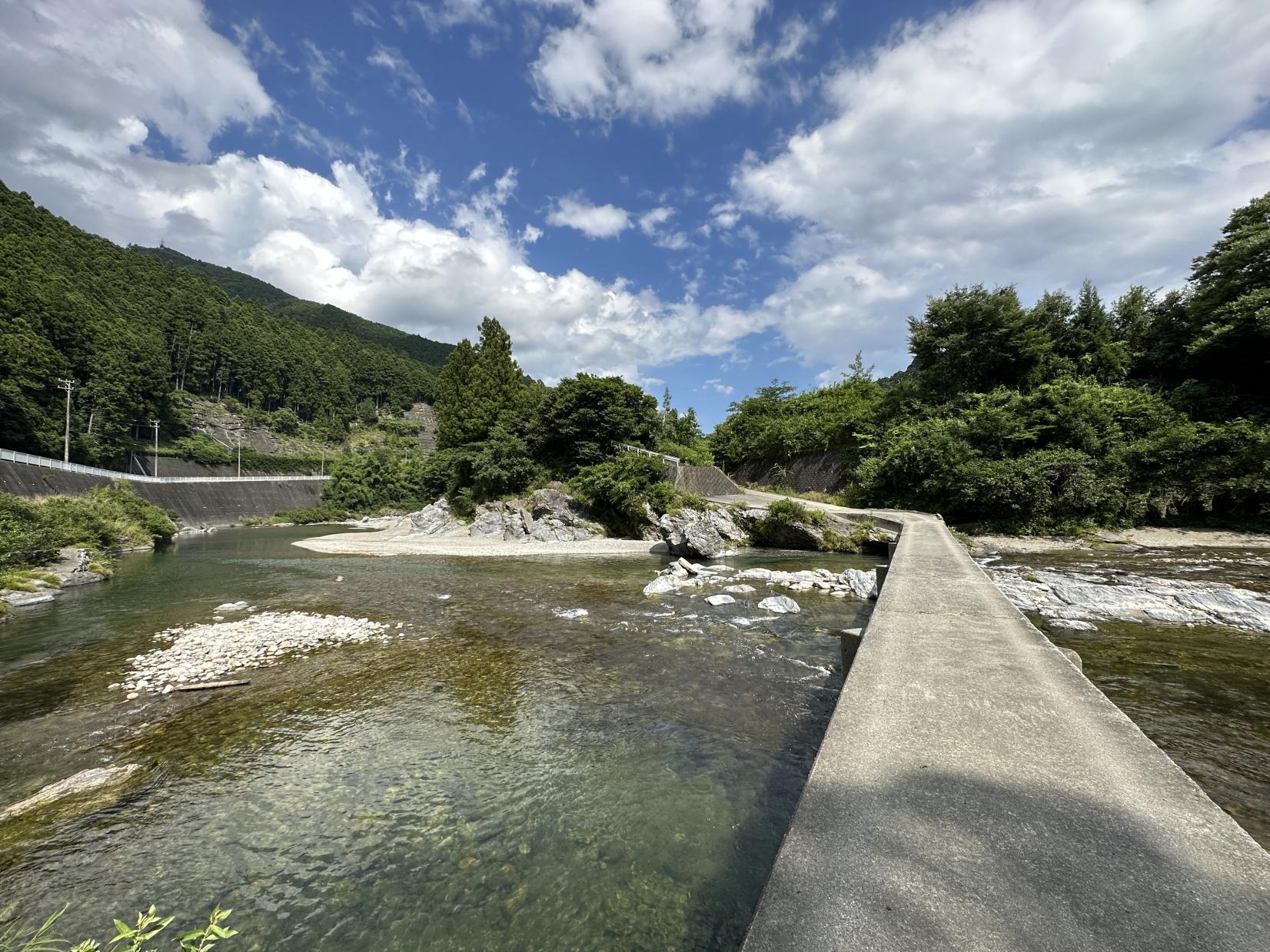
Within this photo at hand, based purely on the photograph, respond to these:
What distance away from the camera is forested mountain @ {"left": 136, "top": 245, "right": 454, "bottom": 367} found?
5586 inches

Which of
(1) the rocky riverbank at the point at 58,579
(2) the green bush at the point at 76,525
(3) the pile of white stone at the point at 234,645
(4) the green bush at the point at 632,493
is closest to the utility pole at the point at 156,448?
(2) the green bush at the point at 76,525

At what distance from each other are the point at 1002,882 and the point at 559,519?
87.7 ft

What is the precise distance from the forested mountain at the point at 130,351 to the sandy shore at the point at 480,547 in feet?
124

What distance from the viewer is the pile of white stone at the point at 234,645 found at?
8.16 m

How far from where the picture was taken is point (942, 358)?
29.7 metres

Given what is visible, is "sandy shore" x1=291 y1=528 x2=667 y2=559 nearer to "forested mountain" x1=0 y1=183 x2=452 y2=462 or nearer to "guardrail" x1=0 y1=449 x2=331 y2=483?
"guardrail" x1=0 y1=449 x2=331 y2=483

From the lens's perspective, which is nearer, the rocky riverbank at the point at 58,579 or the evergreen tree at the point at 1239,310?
the rocky riverbank at the point at 58,579

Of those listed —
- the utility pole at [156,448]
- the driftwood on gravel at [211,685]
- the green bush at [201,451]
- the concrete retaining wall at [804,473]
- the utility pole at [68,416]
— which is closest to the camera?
the driftwood on gravel at [211,685]

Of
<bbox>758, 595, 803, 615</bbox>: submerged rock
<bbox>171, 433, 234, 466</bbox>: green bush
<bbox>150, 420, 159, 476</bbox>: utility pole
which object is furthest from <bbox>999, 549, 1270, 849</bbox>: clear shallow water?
<bbox>171, 433, 234, 466</bbox>: green bush

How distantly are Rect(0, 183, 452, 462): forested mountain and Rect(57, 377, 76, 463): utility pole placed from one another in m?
0.63

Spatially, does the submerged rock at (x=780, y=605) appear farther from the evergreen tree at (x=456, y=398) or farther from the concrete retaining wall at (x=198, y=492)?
the concrete retaining wall at (x=198, y=492)

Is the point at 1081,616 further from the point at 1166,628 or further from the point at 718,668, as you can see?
the point at 718,668

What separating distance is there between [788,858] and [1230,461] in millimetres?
25906

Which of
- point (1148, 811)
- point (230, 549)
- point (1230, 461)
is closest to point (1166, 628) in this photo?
point (1148, 811)
